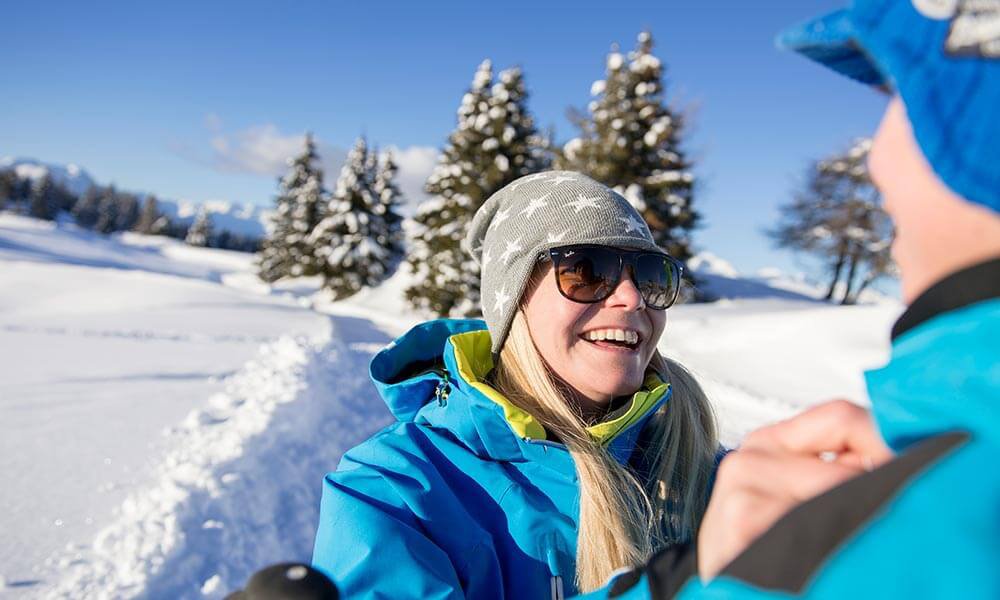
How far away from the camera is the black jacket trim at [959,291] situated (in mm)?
552

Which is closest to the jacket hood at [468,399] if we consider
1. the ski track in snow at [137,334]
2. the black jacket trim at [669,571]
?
the black jacket trim at [669,571]

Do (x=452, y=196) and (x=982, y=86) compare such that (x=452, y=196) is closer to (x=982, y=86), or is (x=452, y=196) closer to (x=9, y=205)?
(x=982, y=86)

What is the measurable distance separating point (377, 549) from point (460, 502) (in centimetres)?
37

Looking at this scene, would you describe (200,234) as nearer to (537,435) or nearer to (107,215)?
(107,215)

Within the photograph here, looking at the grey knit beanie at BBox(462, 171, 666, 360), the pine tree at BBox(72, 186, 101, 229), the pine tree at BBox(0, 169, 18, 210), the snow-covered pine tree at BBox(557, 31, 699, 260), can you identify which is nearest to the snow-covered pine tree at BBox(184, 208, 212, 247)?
the pine tree at BBox(72, 186, 101, 229)

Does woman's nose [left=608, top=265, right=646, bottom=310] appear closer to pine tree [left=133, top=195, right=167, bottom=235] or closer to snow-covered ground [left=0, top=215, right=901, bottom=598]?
snow-covered ground [left=0, top=215, right=901, bottom=598]

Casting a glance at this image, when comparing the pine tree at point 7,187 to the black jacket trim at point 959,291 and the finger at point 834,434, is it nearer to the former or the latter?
the finger at point 834,434

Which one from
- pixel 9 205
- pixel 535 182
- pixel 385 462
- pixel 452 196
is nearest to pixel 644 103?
pixel 452 196

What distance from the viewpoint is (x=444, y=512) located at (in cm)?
161

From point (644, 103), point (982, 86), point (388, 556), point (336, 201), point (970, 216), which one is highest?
point (644, 103)

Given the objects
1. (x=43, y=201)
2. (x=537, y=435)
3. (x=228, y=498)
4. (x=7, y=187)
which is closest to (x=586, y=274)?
(x=537, y=435)

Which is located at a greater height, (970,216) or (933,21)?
(933,21)

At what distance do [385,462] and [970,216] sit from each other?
1.55 metres

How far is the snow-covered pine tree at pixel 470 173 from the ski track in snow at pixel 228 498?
12276 mm
